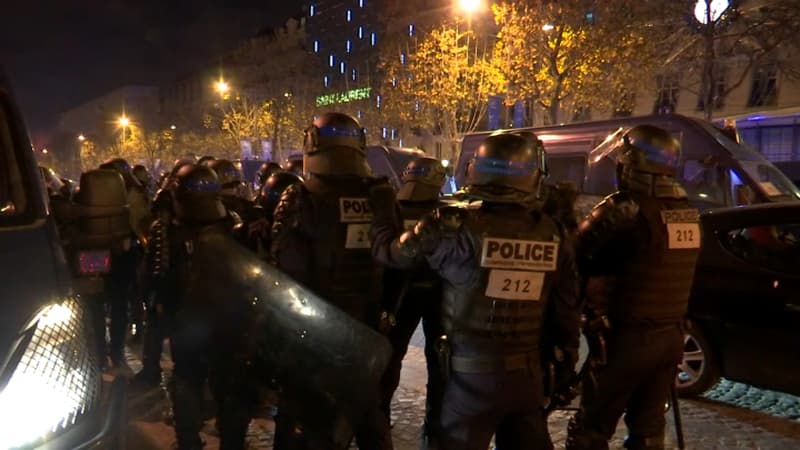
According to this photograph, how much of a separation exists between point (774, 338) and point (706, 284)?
2.03 feet

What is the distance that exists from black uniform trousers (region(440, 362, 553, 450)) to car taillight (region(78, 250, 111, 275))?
2279 mm

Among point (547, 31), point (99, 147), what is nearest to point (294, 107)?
point (547, 31)

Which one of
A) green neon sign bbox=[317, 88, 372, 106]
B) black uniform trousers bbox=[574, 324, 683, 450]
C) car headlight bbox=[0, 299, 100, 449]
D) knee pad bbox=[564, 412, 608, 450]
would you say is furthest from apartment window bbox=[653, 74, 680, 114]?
car headlight bbox=[0, 299, 100, 449]

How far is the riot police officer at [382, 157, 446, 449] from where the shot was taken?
13.4ft

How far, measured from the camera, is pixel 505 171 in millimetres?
2828

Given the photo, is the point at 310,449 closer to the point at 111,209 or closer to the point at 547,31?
the point at 111,209

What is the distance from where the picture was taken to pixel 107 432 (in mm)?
2584

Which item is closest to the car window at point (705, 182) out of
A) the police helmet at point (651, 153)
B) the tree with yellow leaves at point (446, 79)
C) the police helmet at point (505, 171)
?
the police helmet at point (651, 153)

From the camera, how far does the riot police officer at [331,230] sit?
3.48m

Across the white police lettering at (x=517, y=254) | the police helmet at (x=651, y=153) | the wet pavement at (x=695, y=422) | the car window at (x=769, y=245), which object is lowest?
the wet pavement at (x=695, y=422)

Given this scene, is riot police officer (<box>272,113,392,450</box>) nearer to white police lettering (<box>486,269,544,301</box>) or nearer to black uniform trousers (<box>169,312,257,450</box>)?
black uniform trousers (<box>169,312,257,450</box>)

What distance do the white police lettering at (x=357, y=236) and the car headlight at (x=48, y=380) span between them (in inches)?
51.2

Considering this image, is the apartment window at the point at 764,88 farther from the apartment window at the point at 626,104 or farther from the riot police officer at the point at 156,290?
the riot police officer at the point at 156,290

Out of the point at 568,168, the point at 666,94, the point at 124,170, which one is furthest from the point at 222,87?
the point at 124,170
